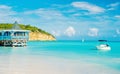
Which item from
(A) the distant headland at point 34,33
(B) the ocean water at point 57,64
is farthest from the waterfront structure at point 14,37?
(A) the distant headland at point 34,33

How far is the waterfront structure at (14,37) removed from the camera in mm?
51438

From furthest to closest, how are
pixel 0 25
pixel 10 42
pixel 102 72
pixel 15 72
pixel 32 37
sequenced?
1. pixel 32 37
2. pixel 0 25
3. pixel 10 42
4. pixel 102 72
5. pixel 15 72

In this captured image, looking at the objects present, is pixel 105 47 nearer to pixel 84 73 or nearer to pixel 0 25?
pixel 84 73

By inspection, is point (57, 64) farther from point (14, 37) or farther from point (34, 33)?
point (34, 33)

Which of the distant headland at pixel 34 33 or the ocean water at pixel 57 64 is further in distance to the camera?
the distant headland at pixel 34 33

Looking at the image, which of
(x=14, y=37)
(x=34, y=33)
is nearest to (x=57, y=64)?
(x=14, y=37)

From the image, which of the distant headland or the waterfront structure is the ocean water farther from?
the distant headland

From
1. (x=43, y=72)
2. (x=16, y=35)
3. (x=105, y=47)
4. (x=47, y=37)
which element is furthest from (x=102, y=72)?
(x=47, y=37)

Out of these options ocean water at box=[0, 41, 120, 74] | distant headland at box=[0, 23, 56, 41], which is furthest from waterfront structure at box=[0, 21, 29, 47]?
distant headland at box=[0, 23, 56, 41]

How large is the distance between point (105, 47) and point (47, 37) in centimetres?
11452

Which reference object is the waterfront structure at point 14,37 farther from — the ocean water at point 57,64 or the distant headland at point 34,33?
the distant headland at point 34,33

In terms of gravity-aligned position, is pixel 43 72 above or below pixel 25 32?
below

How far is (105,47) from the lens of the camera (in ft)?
161

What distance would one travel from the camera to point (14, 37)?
5138 centimetres
